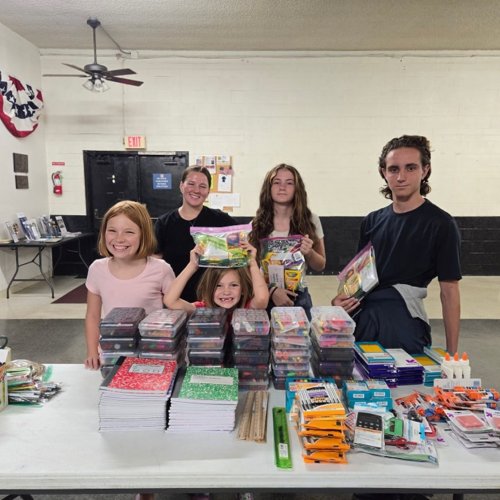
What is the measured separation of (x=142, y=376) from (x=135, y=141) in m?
6.04

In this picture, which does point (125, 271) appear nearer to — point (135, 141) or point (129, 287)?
point (129, 287)

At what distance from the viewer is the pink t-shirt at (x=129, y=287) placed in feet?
6.05

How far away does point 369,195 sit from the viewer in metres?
6.84

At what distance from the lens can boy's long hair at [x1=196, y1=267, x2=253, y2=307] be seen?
178 centimetres

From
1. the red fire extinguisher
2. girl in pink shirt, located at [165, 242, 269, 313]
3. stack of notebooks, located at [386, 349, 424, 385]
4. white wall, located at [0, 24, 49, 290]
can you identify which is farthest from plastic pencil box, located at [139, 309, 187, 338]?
the red fire extinguisher

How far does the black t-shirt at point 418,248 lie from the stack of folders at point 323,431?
91 centimetres

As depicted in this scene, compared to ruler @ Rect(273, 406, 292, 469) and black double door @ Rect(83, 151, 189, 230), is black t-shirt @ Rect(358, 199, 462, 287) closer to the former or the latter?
ruler @ Rect(273, 406, 292, 469)

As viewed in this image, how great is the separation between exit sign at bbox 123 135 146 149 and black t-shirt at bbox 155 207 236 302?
4478mm

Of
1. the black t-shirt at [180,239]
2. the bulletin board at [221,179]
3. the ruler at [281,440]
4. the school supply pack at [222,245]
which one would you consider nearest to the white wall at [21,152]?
the bulletin board at [221,179]

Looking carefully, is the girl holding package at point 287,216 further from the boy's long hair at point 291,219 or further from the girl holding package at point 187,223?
the girl holding package at point 187,223

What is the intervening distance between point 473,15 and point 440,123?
5.73ft

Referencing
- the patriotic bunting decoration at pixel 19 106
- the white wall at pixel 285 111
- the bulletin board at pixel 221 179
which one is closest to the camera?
the patriotic bunting decoration at pixel 19 106

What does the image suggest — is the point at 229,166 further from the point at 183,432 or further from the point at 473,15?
the point at 183,432

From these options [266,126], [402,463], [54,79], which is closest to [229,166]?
[266,126]
